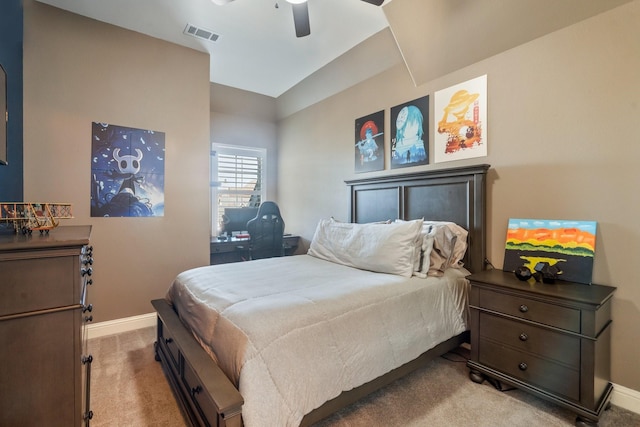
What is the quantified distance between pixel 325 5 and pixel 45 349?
9.64ft

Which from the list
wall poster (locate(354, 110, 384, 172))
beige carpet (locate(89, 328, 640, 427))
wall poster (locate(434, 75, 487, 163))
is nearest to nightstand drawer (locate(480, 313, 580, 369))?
beige carpet (locate(89, 328, 640, 427))

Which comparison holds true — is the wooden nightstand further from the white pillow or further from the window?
the window

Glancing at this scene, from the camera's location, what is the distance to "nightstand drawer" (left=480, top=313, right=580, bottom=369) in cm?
161

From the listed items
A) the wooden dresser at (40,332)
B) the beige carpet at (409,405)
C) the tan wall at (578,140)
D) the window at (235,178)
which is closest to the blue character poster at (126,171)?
the window at (235,178)

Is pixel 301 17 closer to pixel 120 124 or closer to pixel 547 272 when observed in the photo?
Result: pixel 120 124

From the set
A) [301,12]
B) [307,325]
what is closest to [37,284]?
[307,325]

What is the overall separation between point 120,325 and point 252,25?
3.27 meters

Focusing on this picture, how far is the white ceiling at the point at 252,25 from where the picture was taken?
8.39ft

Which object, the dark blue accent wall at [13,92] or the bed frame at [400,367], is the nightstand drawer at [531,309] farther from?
the dark blue accent wall at [13,92]

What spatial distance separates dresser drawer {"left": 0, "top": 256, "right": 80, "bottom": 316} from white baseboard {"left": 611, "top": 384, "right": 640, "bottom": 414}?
2.90 m

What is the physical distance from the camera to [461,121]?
253 cm

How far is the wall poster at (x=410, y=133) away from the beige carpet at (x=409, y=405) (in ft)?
6.14

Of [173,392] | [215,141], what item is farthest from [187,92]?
[173,392]

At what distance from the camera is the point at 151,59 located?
10.00ft
